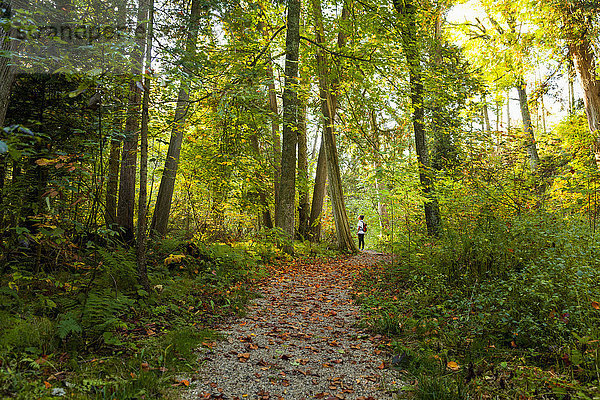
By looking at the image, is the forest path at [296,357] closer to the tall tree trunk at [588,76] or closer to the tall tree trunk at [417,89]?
the tall tree trunk at [417,89]

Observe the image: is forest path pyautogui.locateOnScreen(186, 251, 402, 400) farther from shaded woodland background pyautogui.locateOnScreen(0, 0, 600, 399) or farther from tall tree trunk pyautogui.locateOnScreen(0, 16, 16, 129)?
tall tree trunk pyautogui.locateOnScreen(0, 16, 16, 129)

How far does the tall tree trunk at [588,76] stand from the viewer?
9969 mm

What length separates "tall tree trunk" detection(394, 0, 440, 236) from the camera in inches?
364

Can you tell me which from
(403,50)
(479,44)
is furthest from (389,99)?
(479,44)

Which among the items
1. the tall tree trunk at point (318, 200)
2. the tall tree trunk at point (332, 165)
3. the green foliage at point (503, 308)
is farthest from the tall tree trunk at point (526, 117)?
the green foliage at point (503, 308)

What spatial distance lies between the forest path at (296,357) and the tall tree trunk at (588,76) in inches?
384

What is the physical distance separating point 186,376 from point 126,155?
552 centimetres

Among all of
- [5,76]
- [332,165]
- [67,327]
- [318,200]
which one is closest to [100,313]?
[67,327]

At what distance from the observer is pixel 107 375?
283 cm

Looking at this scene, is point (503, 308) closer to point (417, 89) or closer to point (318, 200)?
point (417, 89)

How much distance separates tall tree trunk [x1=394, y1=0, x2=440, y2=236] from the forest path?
453 cm

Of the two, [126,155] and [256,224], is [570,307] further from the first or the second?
[256,224]

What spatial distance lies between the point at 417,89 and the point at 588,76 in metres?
5.46

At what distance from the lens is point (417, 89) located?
989cm
